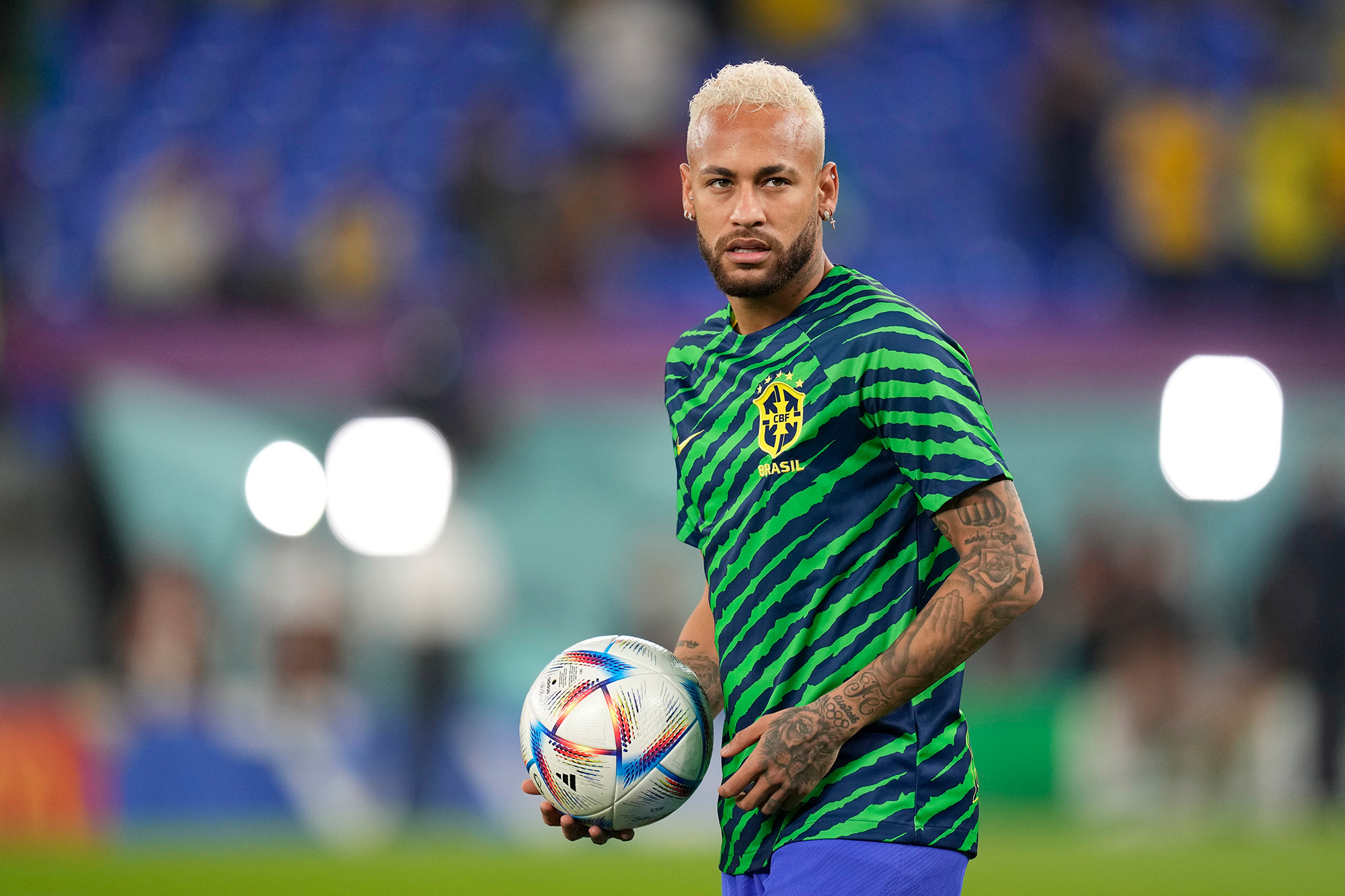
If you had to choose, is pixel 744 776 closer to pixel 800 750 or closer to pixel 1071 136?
pixel 800 750

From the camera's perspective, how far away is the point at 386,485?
528 inches

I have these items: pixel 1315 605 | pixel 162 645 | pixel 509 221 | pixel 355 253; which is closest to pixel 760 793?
pixel 162 645

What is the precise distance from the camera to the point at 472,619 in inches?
499

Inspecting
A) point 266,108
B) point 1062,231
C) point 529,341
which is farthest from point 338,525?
point 1062,231

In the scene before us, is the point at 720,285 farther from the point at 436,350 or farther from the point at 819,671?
the point at 436,350

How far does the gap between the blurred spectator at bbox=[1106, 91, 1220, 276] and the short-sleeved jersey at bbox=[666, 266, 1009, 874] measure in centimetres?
1200

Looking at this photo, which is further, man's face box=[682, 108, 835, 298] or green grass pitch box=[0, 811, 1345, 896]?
green grass pitch box=[0, 811, 1345, 896]

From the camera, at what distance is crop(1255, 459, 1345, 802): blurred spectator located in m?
12.4

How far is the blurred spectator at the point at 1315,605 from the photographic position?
1238 centimetres

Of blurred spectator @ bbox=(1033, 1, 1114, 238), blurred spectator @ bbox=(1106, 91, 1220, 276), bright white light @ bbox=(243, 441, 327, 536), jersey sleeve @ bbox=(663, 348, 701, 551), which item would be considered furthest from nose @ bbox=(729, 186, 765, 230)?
blurred spectator @ bbox=(1033, 1, 1114, 238)

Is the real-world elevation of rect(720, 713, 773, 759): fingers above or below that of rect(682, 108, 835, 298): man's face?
below

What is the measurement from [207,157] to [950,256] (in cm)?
758

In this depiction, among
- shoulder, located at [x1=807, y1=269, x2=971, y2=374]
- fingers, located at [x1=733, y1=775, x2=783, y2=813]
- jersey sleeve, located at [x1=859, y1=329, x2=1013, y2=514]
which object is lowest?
fingers, located at [x1=733, y1=775, x2=783, y2=813]

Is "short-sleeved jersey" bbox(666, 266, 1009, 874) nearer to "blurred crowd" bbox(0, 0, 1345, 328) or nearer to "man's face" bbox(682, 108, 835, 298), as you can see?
"man's face" bbox(682, 108, 835, 298)
